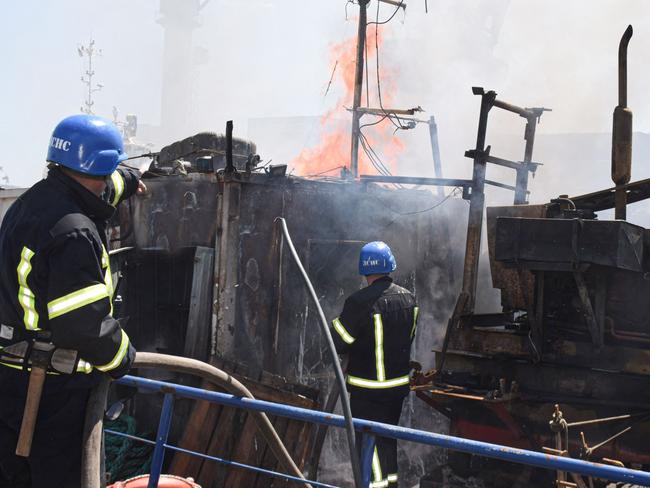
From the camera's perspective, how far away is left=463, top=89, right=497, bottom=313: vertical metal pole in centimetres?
655

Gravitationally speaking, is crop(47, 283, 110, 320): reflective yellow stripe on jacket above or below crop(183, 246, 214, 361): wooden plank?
above

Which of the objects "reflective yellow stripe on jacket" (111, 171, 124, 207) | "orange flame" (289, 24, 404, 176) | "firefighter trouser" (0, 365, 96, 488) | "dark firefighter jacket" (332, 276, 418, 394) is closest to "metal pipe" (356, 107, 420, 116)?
"orange flame" (289, 24, 404, 176)

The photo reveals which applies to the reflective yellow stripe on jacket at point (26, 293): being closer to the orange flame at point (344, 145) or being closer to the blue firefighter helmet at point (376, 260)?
the blue firefighter helmet at point (376, 260)

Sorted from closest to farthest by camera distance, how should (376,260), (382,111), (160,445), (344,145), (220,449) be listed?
(160,445)
(376,260)
(220,449)
(382,111)
(344,145)

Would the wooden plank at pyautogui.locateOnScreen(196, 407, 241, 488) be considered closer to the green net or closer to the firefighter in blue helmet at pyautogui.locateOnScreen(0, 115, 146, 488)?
the green net

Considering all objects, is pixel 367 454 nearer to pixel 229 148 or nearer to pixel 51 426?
pixel 51 426

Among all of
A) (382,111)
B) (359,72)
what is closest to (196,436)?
(382,111)

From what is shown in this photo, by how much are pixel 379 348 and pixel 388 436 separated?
6.68 feet

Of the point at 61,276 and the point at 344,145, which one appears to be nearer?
the point at 61,276

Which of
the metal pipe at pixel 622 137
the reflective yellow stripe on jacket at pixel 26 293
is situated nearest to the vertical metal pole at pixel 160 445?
the reflective yellow stripe on jacket at pixel 26 293

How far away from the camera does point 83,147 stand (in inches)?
108

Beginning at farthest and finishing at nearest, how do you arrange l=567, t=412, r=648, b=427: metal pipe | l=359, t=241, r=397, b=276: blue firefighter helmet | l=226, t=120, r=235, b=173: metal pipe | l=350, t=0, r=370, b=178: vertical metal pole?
l=350, t=0, r=370, b=178: vertical metal pole → l=226, t=120, r=235, b=173: metal pipe → l=359, t=241, r=397, b=276: blue firefighter helmet → l=567, t=412, r=648, b=427: metal pipe

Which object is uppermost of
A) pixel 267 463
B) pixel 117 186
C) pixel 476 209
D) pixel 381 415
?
pixel 476 209

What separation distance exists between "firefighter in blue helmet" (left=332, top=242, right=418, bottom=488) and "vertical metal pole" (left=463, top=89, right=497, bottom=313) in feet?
5.38
